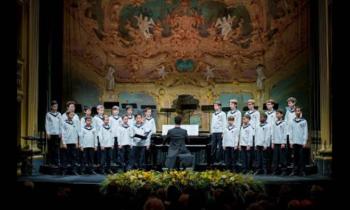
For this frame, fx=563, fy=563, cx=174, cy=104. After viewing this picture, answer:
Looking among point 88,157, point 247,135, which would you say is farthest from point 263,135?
point 88,157

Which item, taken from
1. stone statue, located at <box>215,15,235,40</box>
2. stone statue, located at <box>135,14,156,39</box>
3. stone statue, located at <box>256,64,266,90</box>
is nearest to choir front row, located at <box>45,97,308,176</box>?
stone statue, located at <box>256,64,266,90</box>

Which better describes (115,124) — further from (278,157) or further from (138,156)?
(278,157)

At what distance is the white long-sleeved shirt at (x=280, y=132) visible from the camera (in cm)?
1491

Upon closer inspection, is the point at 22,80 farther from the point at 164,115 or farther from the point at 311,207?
the point at 311,207

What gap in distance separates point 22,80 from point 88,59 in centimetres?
428

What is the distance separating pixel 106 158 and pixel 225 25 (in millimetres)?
7412

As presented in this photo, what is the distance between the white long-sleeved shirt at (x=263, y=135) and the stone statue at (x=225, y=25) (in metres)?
6.08

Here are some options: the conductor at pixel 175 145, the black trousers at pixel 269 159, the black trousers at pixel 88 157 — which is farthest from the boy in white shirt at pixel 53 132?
the black trousers at pixel 269 159

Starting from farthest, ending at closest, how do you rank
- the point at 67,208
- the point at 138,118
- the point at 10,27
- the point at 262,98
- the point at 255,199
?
1. the point at 262,98
2. the point at 138,118
3. the point at 255,199
4. the point at 67,208
5. the point at 10,27

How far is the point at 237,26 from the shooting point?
20516mm

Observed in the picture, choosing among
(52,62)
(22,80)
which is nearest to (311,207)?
(22,80)

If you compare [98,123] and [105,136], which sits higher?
[98,123]

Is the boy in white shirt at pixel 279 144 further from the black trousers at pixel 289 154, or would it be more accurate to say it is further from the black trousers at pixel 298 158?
the black trousers at pixel 298 158

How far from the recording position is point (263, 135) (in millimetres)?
15391
